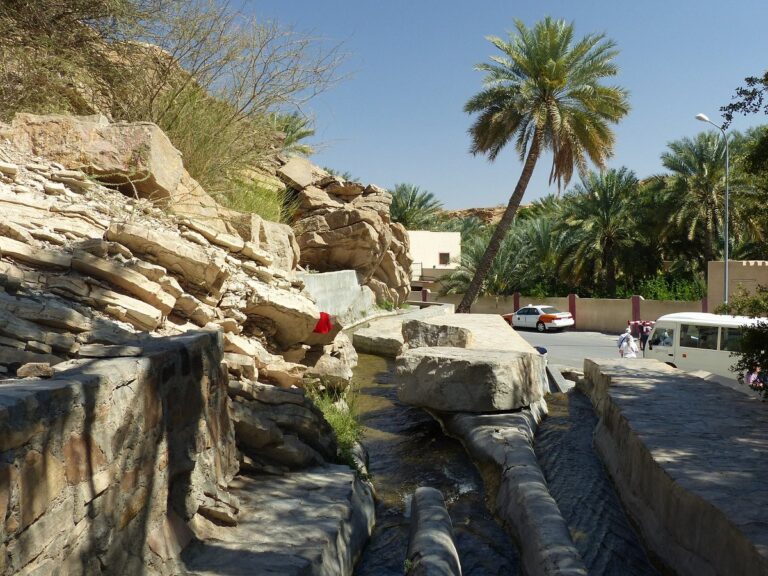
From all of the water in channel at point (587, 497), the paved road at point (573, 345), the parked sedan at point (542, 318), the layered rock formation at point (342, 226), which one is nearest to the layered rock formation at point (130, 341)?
the water in channel at point (587, 497)

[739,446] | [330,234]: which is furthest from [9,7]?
[330,234]

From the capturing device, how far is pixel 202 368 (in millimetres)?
4410

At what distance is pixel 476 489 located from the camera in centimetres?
682

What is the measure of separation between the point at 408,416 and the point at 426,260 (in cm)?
3090

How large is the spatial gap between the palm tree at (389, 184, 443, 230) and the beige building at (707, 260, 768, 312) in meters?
21.8

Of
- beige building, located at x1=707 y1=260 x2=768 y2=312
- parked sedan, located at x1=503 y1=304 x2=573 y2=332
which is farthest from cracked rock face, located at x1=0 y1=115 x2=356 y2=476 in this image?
parked sedan, located at x1=503 y1=304 x2=573 y2=332

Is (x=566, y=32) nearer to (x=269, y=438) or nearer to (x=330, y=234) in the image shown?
(x=330, y=234)

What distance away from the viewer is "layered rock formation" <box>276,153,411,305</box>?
776 inches

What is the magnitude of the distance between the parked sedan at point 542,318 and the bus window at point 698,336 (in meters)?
13.5

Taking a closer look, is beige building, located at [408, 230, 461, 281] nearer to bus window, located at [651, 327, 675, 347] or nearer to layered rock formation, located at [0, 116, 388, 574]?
bus window, located at [651, 327, 675, 347]

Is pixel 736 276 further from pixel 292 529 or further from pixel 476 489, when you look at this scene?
pixel 292 529

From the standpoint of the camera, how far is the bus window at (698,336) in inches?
539

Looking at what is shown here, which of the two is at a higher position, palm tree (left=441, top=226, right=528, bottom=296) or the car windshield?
palm tree (left=441, top=226, right=528, bottom=296)

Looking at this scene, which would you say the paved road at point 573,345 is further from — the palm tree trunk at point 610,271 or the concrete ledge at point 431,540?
the concrete ledge at point 431,540
